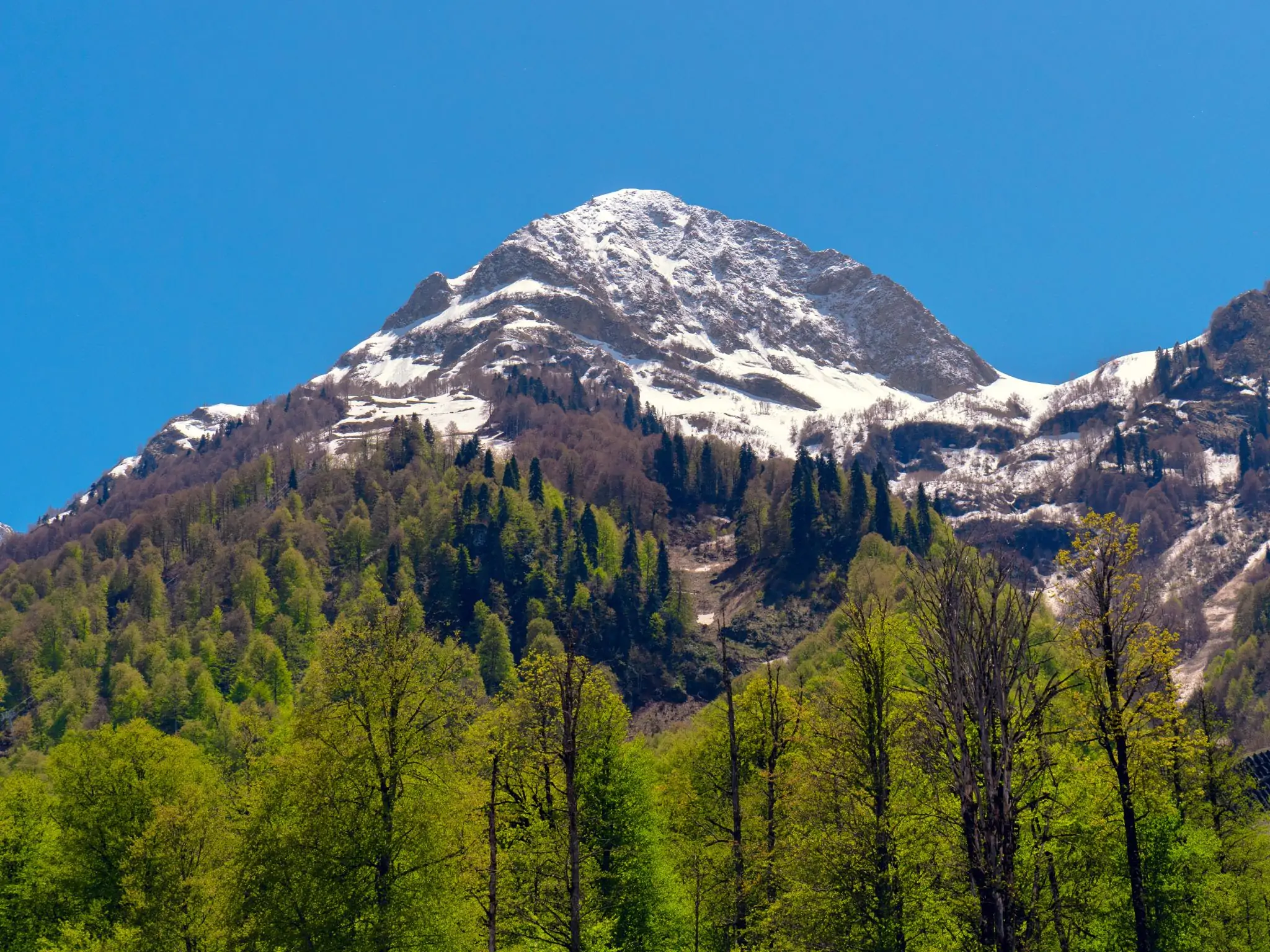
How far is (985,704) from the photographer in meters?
18.8

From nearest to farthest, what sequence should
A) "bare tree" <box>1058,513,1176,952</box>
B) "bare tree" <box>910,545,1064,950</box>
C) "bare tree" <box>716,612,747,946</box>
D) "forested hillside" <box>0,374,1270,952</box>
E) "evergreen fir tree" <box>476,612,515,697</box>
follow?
"bare tree" <box>910,545,1064,950</box>
"forested hillside" <box>0,374,1270,952</box>
"bare tree" <box>1058,513,1176,952</box>
"bare tree" <box>716,612,747,946</box>
"evergreen fir tree" <box>476,612,515,697</box>

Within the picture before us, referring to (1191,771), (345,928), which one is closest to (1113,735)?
(1191,771)

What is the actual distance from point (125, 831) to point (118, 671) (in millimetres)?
133078

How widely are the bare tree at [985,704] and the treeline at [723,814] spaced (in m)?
0.08

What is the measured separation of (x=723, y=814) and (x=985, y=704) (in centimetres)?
2954

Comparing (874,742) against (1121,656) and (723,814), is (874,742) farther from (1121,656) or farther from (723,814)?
(723,814)

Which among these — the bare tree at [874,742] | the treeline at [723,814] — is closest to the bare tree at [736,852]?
the treeline at [723,814]

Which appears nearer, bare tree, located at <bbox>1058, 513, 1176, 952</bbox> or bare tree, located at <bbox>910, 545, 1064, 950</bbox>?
bare tree, located at <bbox>910, 545, 1064, 950</bbox>

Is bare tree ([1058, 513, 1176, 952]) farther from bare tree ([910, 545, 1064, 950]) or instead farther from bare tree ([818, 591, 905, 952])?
bare tree ([910, 545, 1064, 950])

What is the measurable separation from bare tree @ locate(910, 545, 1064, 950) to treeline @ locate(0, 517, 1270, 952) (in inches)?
3.3

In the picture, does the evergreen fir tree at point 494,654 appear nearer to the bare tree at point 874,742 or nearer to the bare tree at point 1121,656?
the bare tree at point 874,742

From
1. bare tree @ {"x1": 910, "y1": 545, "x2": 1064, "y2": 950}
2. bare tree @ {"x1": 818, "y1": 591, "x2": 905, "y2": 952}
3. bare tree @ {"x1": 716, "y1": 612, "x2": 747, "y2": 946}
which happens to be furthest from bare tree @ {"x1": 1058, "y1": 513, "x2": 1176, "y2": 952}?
bare tree @ {"x1": 716, "y1": 612, "x2": 747, "y2": 946}

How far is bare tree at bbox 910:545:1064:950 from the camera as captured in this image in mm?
17578

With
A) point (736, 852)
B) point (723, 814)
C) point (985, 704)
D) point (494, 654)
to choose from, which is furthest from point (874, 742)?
point (494, 654)
